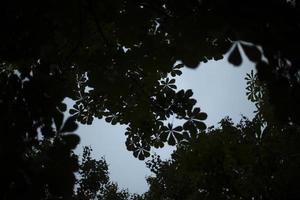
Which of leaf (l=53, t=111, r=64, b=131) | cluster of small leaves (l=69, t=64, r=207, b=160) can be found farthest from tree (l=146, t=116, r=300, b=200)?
leaf (l=53, t=111, r=64, b=131)

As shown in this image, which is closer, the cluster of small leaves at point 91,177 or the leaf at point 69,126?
the leaf at point 69,126

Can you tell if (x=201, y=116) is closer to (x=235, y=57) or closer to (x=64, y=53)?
(x=64, y=53)

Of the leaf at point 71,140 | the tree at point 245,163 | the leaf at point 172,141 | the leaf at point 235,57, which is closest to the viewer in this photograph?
the leaf at point 235,57

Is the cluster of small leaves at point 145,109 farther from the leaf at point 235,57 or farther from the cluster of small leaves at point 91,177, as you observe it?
the cluster of small leaves at point 91,177

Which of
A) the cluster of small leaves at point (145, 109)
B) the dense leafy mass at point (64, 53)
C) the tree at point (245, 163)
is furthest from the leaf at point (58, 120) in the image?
the tree at point (245, 163)

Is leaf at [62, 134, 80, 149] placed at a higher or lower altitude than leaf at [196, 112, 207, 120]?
lower

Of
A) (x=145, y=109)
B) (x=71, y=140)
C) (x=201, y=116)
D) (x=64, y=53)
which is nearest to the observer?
(x=71, y=140)

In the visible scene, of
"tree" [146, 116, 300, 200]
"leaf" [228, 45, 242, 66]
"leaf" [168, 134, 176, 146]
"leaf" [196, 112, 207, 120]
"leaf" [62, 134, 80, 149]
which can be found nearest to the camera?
"leaf" [228, 45, 242, 66]

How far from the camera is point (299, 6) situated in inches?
82.4

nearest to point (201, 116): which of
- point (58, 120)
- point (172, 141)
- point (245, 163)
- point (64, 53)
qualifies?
point (172, 141)

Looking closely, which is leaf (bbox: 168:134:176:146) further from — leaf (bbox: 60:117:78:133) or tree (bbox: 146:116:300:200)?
tree (bbox: 146:116:300:200)

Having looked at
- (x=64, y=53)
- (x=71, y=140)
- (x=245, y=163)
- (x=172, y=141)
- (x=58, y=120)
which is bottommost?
(x=71, y=140)

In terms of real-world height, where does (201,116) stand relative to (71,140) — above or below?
above

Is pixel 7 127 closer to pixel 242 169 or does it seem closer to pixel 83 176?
pixel 242 169
